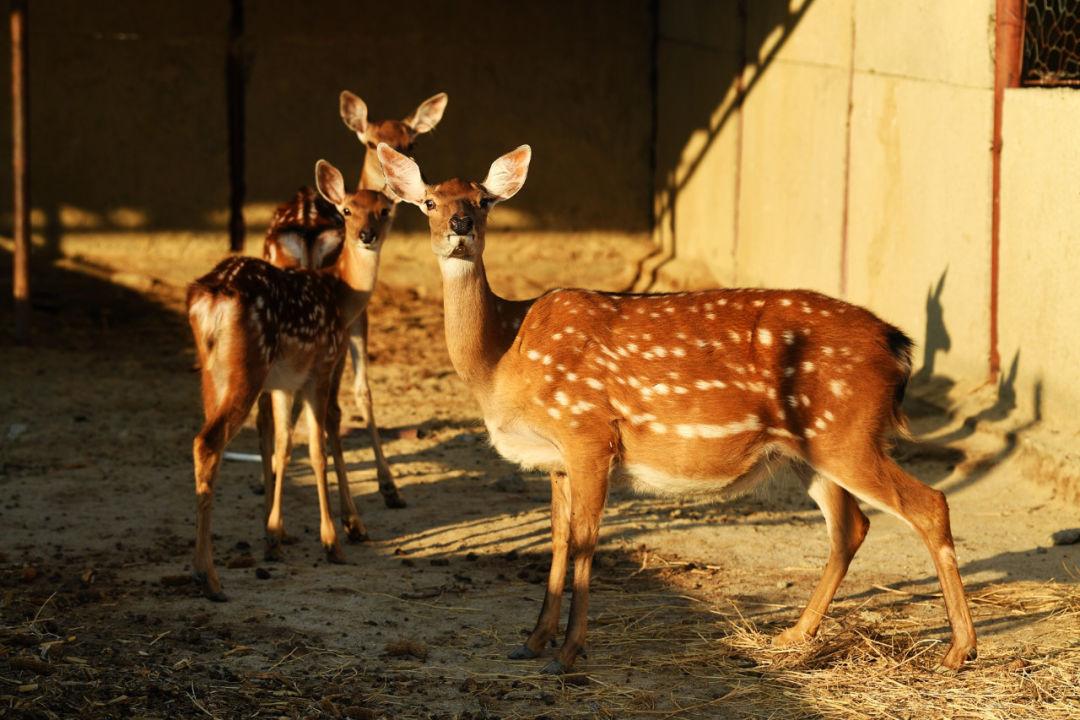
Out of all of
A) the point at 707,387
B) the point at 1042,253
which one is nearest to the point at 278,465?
the point at 707,387

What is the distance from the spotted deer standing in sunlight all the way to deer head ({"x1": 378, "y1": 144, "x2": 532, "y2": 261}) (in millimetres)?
1791

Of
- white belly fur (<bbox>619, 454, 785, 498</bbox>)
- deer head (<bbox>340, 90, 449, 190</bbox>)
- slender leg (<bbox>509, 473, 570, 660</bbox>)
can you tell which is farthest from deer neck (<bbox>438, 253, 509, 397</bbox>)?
deer head (<bbox>340, 90, 449, 190</bbox>)

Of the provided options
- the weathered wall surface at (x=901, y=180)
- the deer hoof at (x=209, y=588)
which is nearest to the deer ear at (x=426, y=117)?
the weathered wall surface at (x=901, y=180)

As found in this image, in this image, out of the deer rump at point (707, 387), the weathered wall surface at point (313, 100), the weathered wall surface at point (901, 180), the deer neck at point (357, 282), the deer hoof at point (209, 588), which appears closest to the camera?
the deer rump at point (707, 387)

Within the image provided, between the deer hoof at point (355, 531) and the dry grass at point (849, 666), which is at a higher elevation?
the deer hoof at point (355, 531)

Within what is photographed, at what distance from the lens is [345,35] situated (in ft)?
49.3

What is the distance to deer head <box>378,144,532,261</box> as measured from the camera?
6.34 m

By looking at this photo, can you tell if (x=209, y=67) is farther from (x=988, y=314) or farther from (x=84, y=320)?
(x=988, y=314)

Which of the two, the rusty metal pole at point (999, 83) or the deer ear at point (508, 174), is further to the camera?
the rusty metal pole at point (999, 83)

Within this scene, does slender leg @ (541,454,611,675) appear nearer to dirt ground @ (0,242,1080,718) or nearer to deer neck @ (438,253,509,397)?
dirt ground @ (0,242,1080,718)

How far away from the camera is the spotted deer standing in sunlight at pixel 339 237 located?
28.2ft

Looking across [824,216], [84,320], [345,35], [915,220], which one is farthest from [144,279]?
[915,220]

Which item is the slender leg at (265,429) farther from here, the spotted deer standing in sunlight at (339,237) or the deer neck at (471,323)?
the deer neck at (471,323)

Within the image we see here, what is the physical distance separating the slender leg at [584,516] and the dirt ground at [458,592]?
0.68 feet
